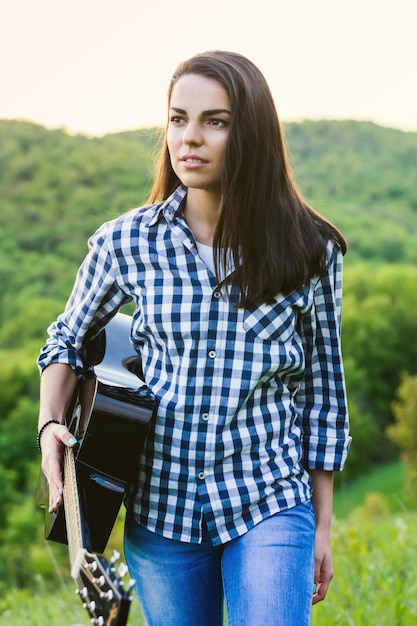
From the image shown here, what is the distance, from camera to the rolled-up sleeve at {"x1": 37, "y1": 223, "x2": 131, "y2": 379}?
6.68ft

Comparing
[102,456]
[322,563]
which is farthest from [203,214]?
[322,563]

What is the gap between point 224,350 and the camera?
190 centimetres

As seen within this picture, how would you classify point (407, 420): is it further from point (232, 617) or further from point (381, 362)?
point (232, 617)

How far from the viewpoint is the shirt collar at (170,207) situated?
2012 millimetres

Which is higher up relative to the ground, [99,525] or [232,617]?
[99,525]

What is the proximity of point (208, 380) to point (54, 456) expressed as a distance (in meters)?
0.40

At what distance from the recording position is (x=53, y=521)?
6.42 ft

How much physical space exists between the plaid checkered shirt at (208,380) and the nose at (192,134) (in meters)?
0.18

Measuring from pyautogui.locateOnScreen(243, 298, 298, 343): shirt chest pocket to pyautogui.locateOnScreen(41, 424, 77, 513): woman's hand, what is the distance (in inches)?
18.1

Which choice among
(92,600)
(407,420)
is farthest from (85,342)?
(407,420)

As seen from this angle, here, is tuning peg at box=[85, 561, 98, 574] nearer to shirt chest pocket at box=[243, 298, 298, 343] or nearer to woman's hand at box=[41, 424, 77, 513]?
woman's hand at box=[41, 424, 77, 513]

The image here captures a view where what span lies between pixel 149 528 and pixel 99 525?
0.14 meters

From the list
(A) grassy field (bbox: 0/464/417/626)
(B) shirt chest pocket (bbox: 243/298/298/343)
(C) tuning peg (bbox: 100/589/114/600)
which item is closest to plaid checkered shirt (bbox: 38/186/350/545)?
(B) shirt chest pocket (bbox: 243/298/298/343)

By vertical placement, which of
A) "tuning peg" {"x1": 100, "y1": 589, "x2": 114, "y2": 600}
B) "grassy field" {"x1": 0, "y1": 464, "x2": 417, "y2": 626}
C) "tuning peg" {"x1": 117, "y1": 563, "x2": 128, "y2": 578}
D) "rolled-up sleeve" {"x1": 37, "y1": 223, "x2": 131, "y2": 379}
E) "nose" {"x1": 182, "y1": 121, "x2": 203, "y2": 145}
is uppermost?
"nose" {"x1": 182, "y1": 121, "x2": 203, "y2": 145}
